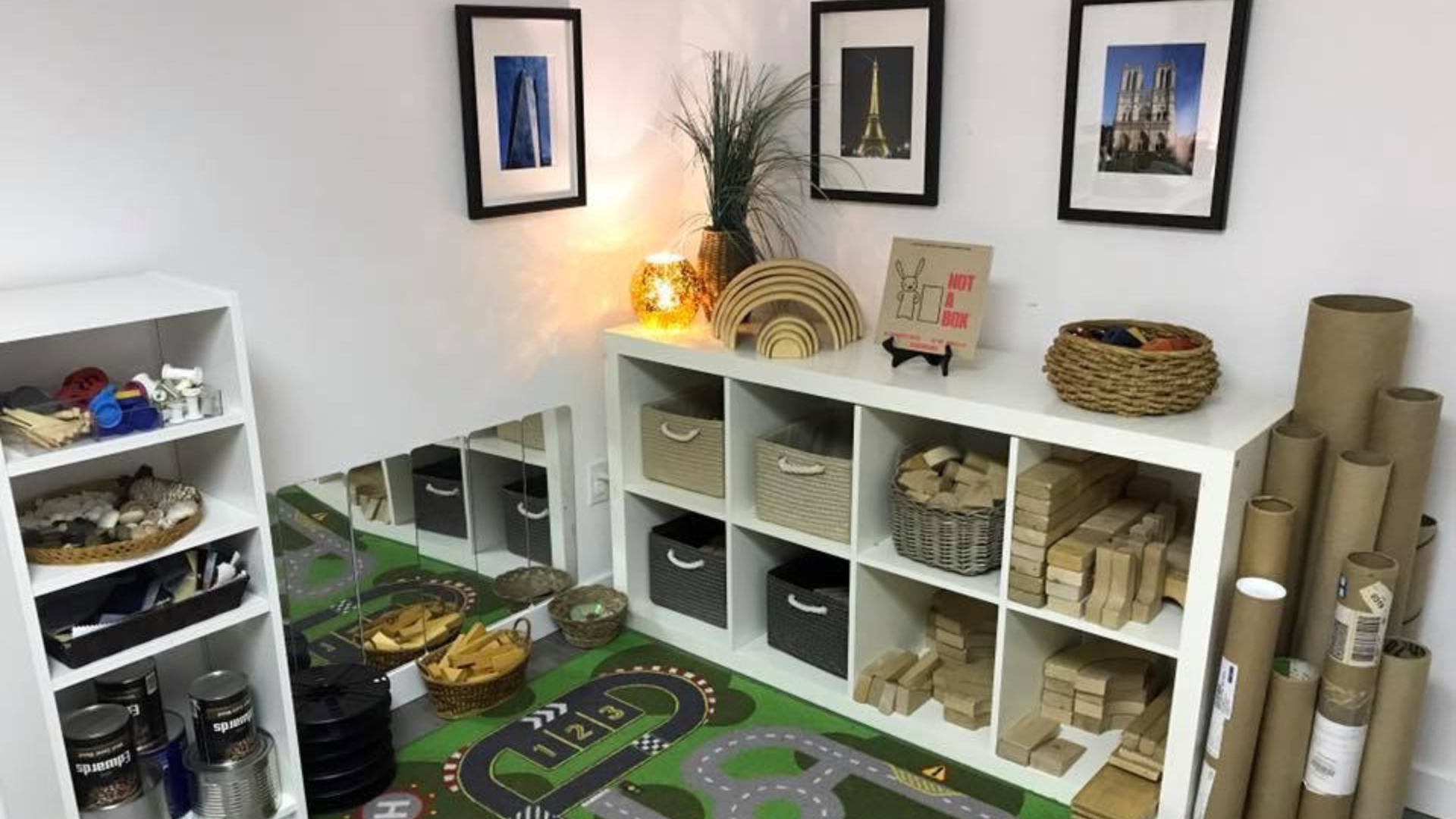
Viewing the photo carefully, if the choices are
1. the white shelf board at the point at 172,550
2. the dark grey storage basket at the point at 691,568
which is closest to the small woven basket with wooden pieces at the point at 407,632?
the dark grey storage basket at the point at 691,568

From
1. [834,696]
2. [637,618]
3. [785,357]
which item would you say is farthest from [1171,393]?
[637,618]

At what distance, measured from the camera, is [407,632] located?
2676mm

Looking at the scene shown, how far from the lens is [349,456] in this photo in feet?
8.02

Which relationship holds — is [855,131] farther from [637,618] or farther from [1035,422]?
[637,618]

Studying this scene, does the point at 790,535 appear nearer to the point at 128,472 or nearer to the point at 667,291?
the point at 667,291

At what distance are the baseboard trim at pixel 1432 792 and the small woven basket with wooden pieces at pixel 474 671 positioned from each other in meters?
1.86

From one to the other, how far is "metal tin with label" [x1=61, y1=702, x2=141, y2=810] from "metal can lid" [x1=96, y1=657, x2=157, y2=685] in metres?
0.07

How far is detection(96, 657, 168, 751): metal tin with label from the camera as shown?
1.99 metres

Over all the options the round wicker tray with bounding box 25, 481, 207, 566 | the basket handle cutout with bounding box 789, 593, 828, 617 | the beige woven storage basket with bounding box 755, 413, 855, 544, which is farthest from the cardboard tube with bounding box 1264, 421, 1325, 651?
the round wicker tray with bounding box 25, 481, 207, 566

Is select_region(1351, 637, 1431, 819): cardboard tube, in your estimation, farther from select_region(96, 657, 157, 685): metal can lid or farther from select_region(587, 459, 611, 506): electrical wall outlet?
select_region(96, 657, 157, 685): metal can lid

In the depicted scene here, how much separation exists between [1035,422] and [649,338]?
983mm

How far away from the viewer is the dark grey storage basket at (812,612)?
263cm

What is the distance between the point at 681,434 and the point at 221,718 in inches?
47.3

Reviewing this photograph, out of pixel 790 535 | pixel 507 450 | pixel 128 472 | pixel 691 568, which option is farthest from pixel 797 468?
pixel 128 472
